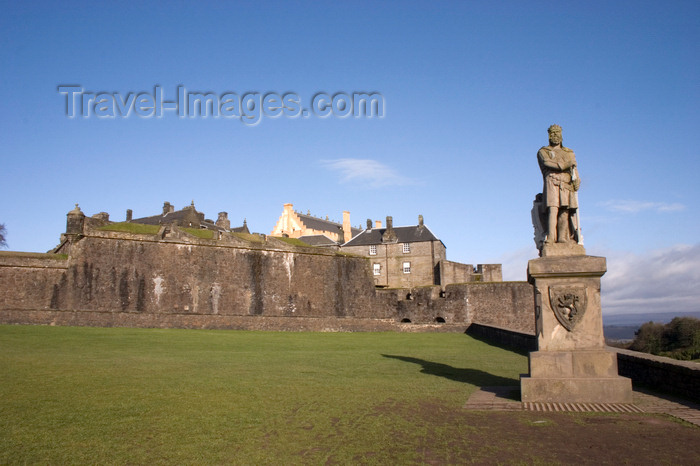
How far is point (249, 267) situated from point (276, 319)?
3693mm

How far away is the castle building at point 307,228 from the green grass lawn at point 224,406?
50420 mm

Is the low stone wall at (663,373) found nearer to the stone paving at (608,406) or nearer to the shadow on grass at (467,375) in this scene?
the stone paving at (608,406)

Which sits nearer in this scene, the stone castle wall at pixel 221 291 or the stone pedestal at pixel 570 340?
the stone pedestal at pixel 570 340

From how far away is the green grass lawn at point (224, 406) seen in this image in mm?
5465

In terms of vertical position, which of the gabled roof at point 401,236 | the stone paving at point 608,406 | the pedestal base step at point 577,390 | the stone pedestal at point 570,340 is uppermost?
the gabled roof at point 401,236

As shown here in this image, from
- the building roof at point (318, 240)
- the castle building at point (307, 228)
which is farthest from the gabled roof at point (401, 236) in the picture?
the castle building at point (307, 228)

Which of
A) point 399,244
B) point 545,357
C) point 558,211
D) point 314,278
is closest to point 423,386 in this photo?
point 545,357

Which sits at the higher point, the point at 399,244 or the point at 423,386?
the point at 399,244

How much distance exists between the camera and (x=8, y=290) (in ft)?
80.9

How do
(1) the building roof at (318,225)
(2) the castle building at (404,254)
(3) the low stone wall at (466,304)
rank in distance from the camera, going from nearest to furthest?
(3) the low stone wall at (466,304) < (2) the castle building at (404,254) < (1) the building roof at (318,225)

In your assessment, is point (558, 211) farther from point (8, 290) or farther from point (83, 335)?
point (8, 290)

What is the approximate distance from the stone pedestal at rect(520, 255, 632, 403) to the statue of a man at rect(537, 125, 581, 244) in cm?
47

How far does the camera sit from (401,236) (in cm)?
5762

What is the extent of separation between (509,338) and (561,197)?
538 inches
